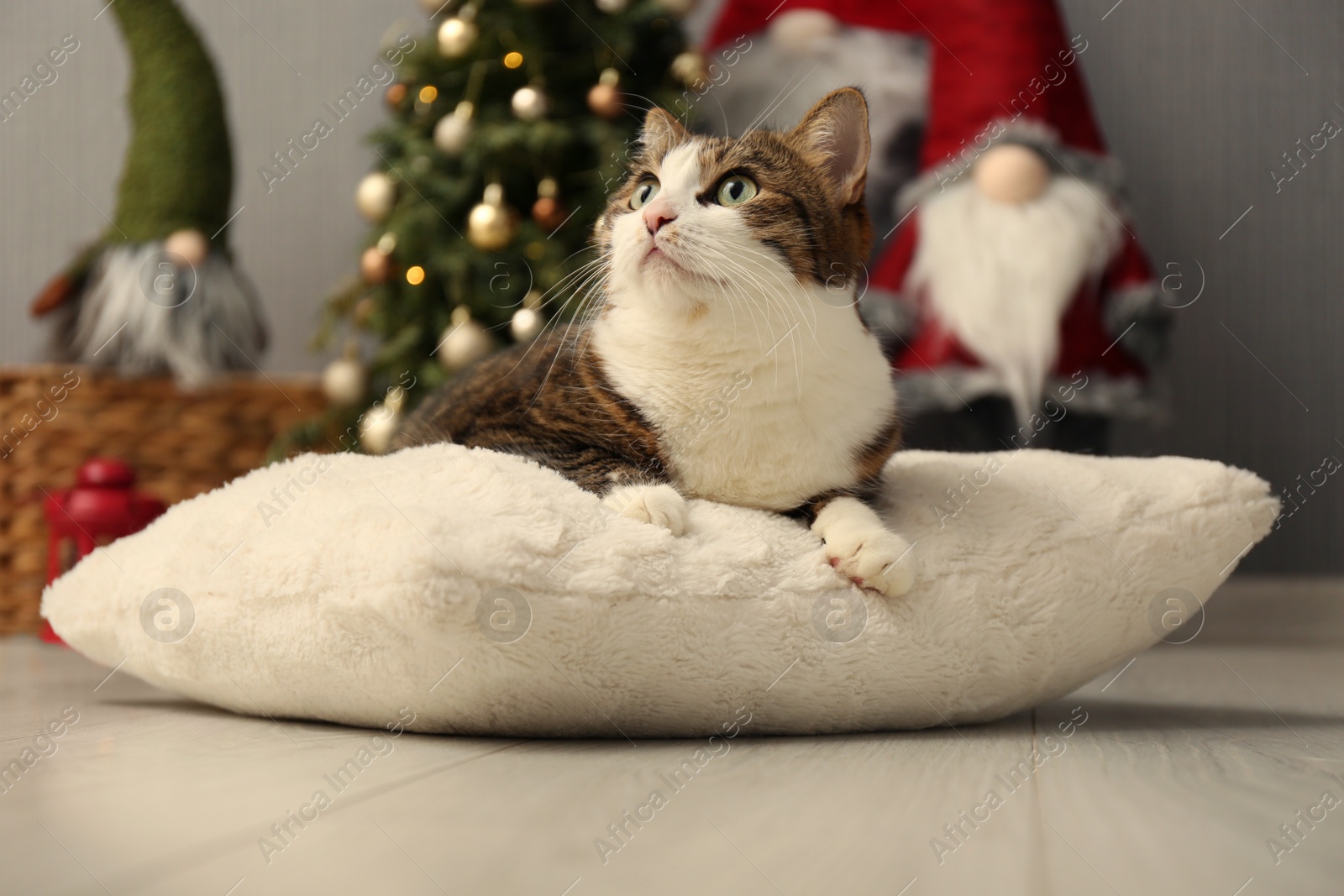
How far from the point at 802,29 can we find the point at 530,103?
52cm

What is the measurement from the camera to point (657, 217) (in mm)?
936

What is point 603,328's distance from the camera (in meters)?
1.06

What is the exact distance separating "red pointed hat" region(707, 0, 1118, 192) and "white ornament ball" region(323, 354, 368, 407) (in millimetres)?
1082

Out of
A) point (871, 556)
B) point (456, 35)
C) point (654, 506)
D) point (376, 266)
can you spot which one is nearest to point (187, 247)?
point (376, 266)

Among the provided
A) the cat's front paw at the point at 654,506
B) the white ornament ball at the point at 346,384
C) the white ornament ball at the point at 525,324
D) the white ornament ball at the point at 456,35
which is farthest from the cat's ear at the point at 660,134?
the white ornament ball at the point at 346,384

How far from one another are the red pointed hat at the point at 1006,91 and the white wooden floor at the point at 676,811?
0.95 meters

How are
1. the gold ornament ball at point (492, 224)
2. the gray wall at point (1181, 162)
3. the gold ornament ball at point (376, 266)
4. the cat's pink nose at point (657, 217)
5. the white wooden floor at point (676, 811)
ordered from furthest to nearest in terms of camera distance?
the gray wall at point (1181, 162) → the gold ornament ball at point (376, 266) → the gold ornament ball at point (492, 224) → the cat's pink nose at point (657, 217) → the white wooden floor at point (676, 811)

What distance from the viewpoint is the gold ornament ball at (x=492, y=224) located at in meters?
1.68

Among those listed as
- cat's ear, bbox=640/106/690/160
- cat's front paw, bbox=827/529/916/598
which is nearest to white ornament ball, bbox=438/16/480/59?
cat's ear, bbox=640/106/690/160

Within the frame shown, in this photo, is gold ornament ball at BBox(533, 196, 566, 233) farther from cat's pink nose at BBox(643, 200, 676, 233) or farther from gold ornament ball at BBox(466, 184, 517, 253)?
cat's pink nose at BBox(643, 200, 676, 233)

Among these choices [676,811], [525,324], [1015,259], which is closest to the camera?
[676,811]

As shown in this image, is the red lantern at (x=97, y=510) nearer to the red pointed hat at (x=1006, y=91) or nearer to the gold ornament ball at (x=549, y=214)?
the gold ornament ball at (x=549, y=214)

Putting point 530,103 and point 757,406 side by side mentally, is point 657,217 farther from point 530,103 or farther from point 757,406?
point 530,103

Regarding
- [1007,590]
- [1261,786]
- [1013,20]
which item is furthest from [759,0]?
[1261,786]
